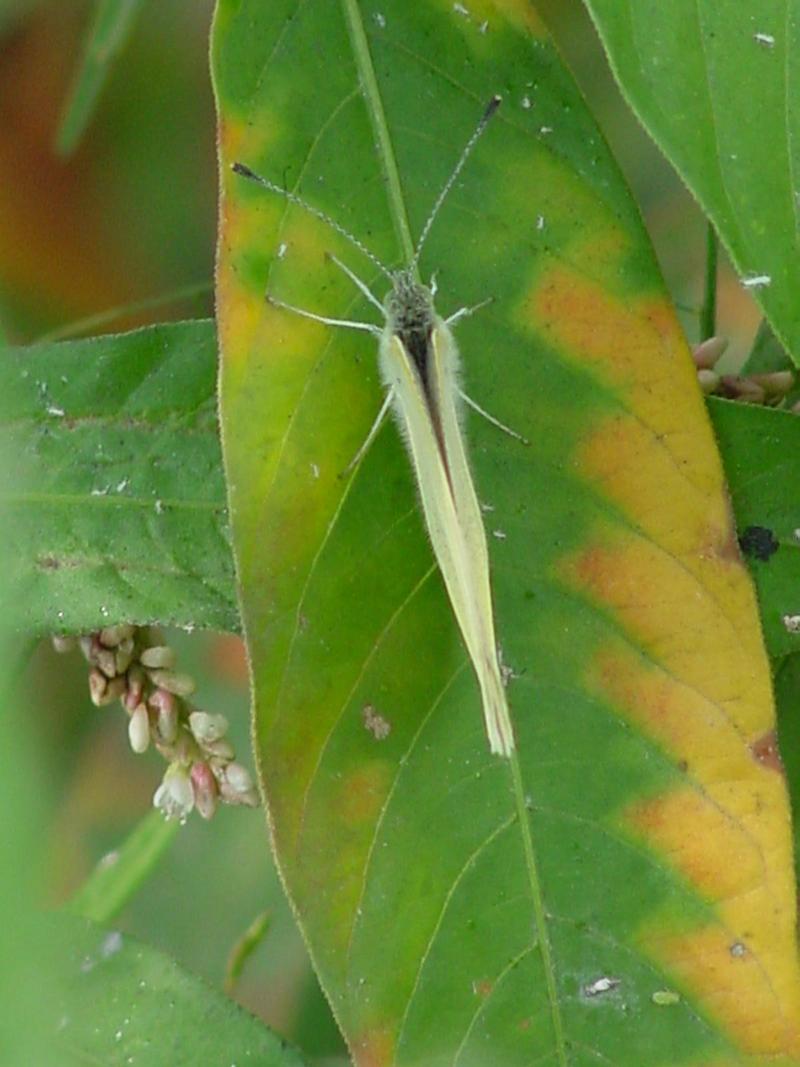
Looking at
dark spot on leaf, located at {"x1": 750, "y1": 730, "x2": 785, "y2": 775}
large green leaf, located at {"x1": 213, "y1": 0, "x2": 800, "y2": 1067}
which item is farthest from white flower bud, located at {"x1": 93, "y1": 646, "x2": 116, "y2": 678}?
dark spot on leaf, located at {"x1": 750, "y1": 730, "x2": 785, "y2": 775}

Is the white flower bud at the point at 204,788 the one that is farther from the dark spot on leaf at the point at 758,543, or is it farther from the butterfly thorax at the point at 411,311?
the dark spot on leaf at the point at 758,543

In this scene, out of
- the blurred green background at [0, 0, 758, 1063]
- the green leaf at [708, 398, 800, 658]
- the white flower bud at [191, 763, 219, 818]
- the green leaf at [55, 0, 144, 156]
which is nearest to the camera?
the green leaf at [708, 398, 800, 658]

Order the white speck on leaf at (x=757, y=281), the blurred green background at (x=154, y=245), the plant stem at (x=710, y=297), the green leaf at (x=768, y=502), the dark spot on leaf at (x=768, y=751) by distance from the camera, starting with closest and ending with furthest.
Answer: the white speck on leaf at (x=757, y=281) → the dark spot on leaf at (x=768, y=751) → the green leaf at (x=768, y=502) → the plant stem at (x=710, y=297) → the blurred green background at (x=154, y=245)

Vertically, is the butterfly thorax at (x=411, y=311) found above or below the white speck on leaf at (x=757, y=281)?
below

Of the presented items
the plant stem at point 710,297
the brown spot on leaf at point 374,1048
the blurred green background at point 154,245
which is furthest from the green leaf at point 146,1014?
the blurred green background at point 154,245

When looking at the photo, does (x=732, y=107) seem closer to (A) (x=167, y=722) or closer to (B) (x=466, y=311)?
(B) (x=466, y=311)

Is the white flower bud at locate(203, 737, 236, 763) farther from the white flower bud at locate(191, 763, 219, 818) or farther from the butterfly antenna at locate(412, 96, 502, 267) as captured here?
the butterfly antenna at locate(412, 96, 502, 267)

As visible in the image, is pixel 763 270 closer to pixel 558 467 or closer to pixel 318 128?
pixel 558 467

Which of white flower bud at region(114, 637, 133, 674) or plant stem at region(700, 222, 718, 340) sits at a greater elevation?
plant stem at region(700, 222, 718, 340)

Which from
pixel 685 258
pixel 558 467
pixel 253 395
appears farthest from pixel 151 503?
pixel 685 258
